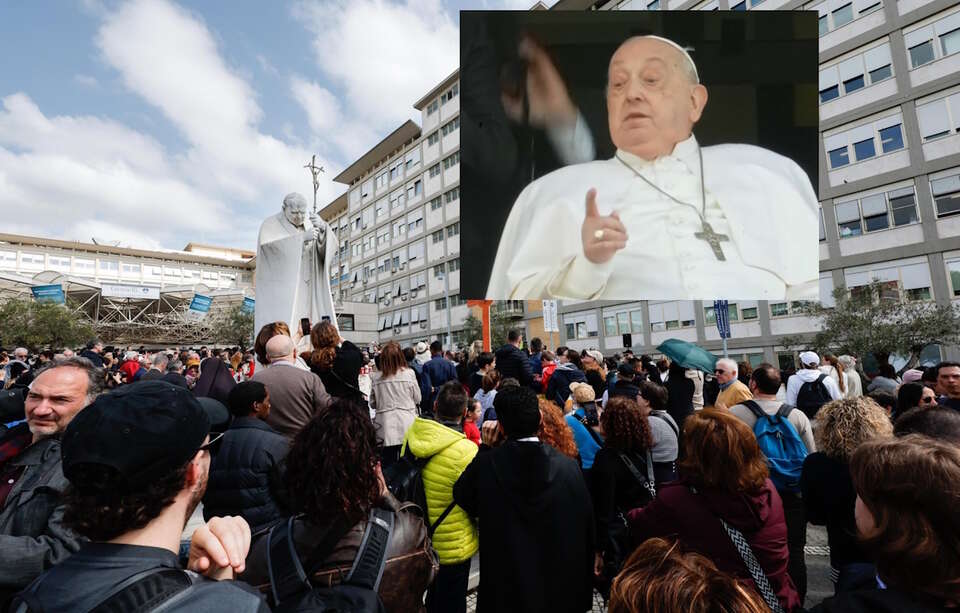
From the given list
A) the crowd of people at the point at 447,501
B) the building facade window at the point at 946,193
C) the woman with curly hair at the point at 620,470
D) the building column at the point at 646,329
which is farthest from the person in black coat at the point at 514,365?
the building column at the point at 646,329

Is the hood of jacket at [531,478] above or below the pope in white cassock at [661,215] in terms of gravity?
below

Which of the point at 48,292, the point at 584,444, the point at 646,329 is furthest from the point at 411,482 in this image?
the point at 48,292

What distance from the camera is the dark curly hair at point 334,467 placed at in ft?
5.57

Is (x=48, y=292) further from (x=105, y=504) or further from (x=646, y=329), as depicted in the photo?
(x=105, y=504)

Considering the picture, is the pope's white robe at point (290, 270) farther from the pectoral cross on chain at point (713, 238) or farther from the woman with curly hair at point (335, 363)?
the pectoral cross on chain at point (713, 238)

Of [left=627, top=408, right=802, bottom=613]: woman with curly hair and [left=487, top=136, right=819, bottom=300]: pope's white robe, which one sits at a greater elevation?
[left=487, top=136, right=819, bottom=300]: pope's white robe

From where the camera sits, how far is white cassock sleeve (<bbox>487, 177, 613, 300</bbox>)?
690 centimetres

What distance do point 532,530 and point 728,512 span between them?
90cm

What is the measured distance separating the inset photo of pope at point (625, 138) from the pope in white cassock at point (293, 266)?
2.86 metres

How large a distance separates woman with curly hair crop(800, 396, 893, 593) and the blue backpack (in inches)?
22.7

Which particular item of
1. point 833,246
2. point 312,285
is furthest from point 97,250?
point 833,246

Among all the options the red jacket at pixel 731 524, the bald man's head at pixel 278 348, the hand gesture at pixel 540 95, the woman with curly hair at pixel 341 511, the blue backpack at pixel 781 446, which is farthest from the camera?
the hand gesture at pixel 540 95

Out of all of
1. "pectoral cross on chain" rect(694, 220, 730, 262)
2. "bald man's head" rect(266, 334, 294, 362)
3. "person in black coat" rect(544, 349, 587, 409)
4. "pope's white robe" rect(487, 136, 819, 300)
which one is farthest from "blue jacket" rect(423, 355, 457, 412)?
"pectoral cross on chain" rect(694, 220, 730, 262)

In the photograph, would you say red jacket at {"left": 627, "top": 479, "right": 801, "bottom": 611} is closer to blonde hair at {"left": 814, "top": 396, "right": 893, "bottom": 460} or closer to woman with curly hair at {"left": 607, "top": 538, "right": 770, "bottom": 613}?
blonde hair at {"left": 814, "top": 396, "right": 893, "bottom": 460}
